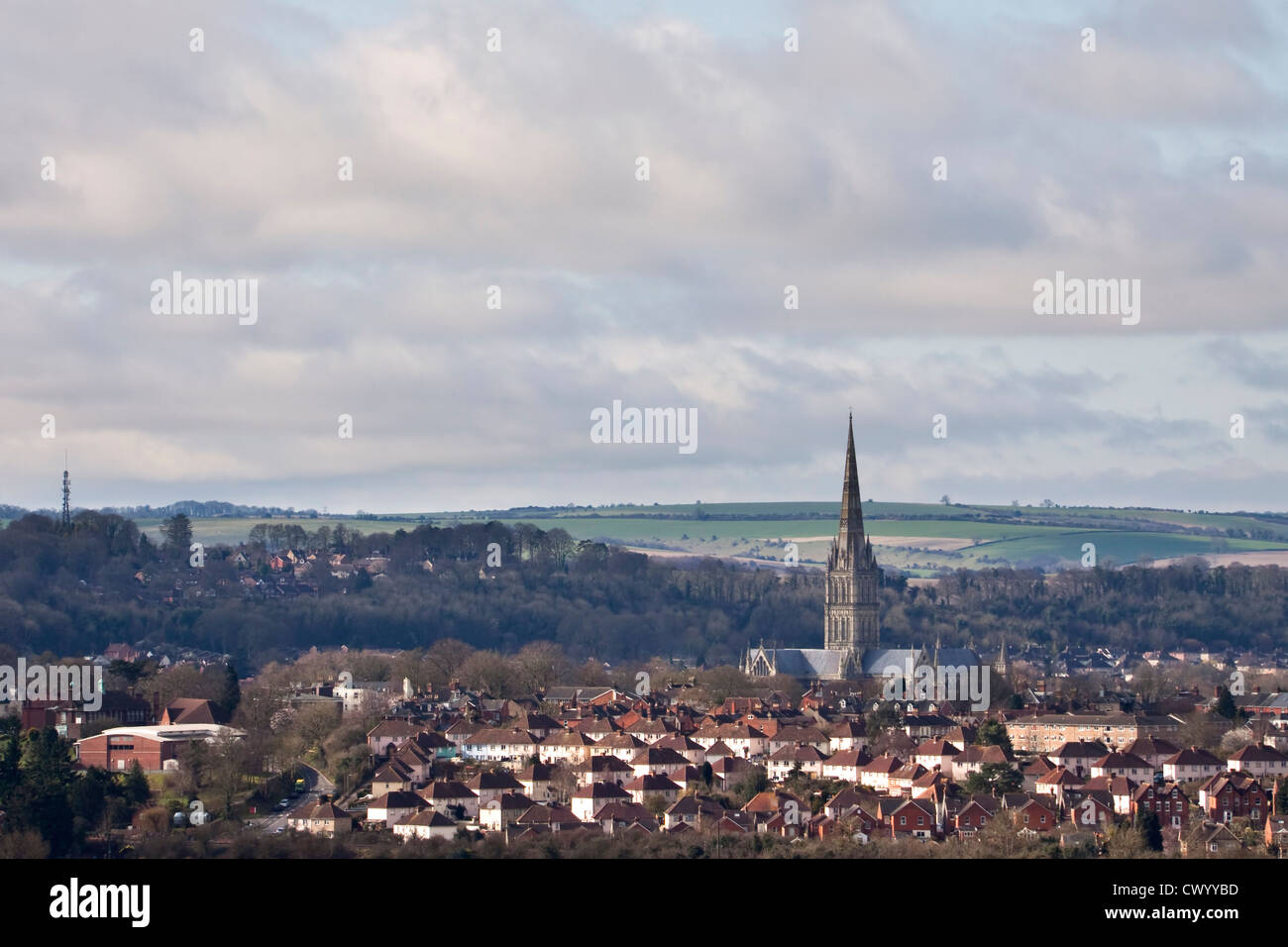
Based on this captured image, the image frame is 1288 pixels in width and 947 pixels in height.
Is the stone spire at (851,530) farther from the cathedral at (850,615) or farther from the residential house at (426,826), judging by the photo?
the residential house at (426,826)

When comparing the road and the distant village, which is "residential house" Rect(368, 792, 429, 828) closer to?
the distant village

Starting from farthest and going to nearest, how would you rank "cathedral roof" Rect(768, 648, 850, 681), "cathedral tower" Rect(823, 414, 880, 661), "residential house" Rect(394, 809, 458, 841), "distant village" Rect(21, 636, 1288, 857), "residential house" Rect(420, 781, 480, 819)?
1. "cathedral tower" Rect(823, 414, 880, 661)
2. "cathedral roof" Rect(768, 648, 850, 681)
3. "residential house" Rect(420, 781, 480, 819)
4. "distant village" Rect(21, 636, 1288, 857)
5. "residential house" Rect(394, 809, 458, 841)

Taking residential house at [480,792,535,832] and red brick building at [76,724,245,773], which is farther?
red brick building at [76,724,245,773]

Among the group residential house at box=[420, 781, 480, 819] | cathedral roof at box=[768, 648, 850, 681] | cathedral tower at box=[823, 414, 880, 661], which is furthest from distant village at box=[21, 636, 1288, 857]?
cathedral tower at box=[823, 414, 880, 661]

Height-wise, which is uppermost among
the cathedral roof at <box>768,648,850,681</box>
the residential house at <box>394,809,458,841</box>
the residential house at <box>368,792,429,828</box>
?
the cathedral roof at <box>768,648,850,681</box>

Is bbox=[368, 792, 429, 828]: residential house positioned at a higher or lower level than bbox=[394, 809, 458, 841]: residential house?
higher

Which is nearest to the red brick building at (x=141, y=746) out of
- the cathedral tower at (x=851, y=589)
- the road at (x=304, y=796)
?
the road at (x=304, y=796)
